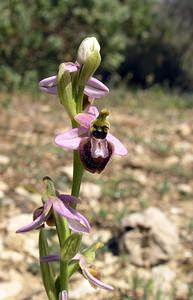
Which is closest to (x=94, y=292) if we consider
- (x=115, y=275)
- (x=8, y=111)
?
(x=115, y=275)

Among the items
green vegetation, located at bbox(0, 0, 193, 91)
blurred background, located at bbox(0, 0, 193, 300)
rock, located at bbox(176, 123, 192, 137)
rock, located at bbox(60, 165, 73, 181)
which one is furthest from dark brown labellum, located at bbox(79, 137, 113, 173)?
green vegetation, located at bbox(0, 0, 193, 91)

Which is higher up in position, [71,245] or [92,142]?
[92,142]

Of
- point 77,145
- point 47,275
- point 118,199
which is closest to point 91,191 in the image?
point 118,199

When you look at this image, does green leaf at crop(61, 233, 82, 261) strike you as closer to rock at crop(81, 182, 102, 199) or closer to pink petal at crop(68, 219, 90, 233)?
pink petal at crop(68, 219, 90, 233)

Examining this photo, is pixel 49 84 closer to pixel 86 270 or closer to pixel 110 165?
pixel 86 270

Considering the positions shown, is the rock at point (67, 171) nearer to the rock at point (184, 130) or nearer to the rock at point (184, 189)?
the rock at point (184, 189)

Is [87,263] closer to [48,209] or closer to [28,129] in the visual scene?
[48,209]
